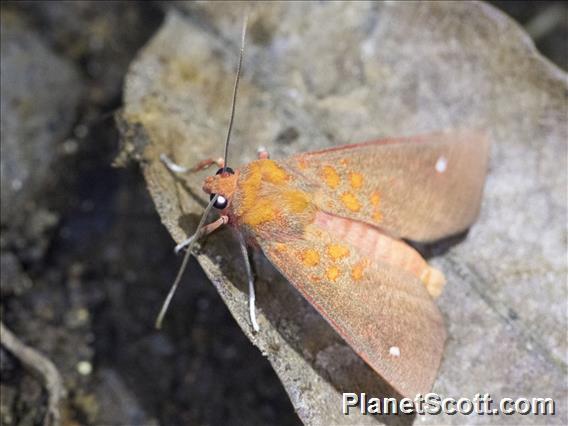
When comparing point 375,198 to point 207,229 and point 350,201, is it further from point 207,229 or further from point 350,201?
point 207,229

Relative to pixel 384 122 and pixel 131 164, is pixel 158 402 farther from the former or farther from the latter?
pixel 384 122

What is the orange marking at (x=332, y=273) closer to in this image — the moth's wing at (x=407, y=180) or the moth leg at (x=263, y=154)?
the moth's wing at (x=407, y=180)

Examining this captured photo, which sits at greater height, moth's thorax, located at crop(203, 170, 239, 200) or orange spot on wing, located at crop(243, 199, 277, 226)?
moth's thorax, located at crop(203, 170, 239, 200)

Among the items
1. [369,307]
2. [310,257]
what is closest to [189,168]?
[310,257]

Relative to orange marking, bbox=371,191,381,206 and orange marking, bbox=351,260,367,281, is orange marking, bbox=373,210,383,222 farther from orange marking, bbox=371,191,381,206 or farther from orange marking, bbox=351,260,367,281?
orange marking, bbox=351,260,367,281

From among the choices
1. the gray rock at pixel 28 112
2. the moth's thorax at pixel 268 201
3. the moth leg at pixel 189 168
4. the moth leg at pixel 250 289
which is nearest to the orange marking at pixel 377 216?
the moth's thorax at pixel 268 201

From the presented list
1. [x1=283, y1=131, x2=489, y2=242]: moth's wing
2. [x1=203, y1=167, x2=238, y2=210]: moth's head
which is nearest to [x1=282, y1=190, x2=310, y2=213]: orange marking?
[x1=283, y1=131, x2=489, y2=242]: moth's wing
